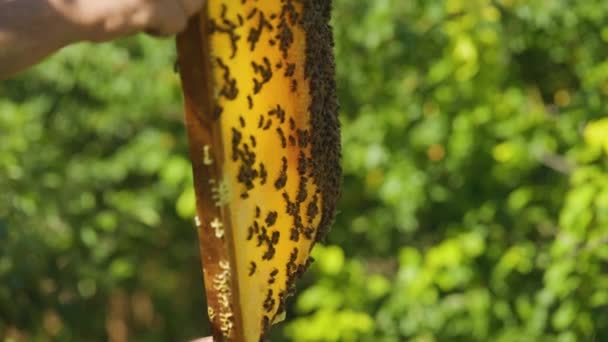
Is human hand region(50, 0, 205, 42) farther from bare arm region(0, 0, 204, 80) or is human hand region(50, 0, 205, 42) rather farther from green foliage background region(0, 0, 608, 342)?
green foliage background region(0, 0, 608, 342)

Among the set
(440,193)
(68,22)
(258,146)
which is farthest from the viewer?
(440,193)

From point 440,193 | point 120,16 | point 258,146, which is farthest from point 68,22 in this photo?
point 440,193

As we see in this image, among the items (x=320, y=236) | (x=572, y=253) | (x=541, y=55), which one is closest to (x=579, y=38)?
(x=541, y=55)

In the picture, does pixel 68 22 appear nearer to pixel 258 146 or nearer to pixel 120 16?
pixel 120 16

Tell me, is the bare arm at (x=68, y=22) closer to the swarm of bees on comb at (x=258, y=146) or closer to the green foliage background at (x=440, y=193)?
the swarm of bees on comb at (x=258, y=146)

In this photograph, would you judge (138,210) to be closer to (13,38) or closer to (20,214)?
(20,214)

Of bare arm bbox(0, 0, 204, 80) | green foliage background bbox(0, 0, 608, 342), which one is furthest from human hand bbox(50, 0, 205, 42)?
green foliage background bbox(0, 0, 608, 342)
